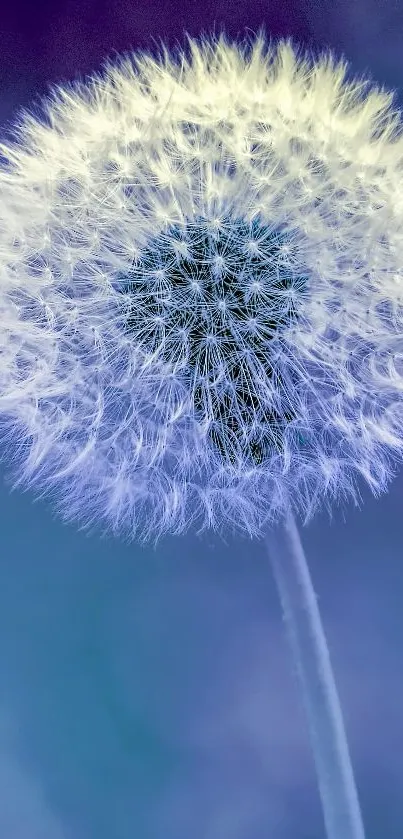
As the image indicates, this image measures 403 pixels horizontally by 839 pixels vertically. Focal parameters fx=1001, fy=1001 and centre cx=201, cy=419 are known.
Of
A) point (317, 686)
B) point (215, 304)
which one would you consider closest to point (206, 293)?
point (215, 304)

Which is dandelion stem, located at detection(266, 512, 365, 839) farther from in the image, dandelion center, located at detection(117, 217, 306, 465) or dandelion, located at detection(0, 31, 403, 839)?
dandelion center, located at detection(117, 217, 306, 465)

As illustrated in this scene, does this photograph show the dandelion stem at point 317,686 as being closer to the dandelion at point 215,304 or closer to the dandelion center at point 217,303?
the dandelion at point 215,304

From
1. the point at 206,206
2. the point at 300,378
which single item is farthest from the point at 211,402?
the point at 206,206

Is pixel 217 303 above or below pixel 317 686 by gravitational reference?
above

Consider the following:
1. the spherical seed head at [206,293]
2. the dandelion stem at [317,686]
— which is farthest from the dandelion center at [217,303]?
the dandelion stem at [317,686]

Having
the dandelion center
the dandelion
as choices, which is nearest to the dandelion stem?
the dandelion

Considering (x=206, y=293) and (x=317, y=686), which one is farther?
(x=317, y=686)

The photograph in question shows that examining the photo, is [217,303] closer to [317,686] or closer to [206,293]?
[206,293]
